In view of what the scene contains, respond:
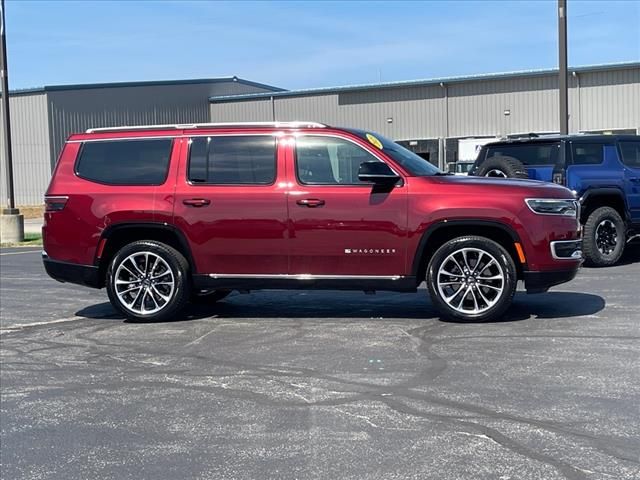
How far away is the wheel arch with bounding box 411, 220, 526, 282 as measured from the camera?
7414 mm

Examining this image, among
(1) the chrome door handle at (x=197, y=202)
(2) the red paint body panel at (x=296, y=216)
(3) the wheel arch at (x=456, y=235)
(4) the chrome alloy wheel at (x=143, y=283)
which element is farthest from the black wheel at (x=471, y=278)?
(4) the chrome alloy wheel at (x=143, y=283)

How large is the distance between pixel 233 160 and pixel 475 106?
97.9 ft

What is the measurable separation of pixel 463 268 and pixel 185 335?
2.73 metres

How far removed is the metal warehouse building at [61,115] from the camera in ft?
124

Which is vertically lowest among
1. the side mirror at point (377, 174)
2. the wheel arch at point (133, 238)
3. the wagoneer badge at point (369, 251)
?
the wagoneer badge at point (369, 251)

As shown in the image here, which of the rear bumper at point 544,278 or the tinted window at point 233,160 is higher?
the tinted window at point 233,160

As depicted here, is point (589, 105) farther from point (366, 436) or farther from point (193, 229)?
point (366, 436)

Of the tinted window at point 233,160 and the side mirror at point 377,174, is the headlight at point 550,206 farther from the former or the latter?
the tinted window at point 233,160

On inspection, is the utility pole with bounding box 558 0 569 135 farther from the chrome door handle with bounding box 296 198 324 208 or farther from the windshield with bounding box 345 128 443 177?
the chrome door handle with bounding box 296 198 324 208

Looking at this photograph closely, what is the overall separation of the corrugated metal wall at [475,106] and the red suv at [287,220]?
2745cm

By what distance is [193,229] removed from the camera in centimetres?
789

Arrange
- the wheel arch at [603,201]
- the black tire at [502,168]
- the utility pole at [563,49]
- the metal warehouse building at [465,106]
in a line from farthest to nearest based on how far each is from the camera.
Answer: the metal warehouse building at [465,106]
the utility pole at [563,49]
the wheel arch at [603,201]
the black tire at [502,168]

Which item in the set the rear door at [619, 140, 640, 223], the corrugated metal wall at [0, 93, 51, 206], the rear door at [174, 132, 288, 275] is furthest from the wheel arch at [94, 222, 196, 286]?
the corrugated metal wall at [0, 93, 51, 206]

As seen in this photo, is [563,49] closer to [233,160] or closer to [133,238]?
[233,160]
